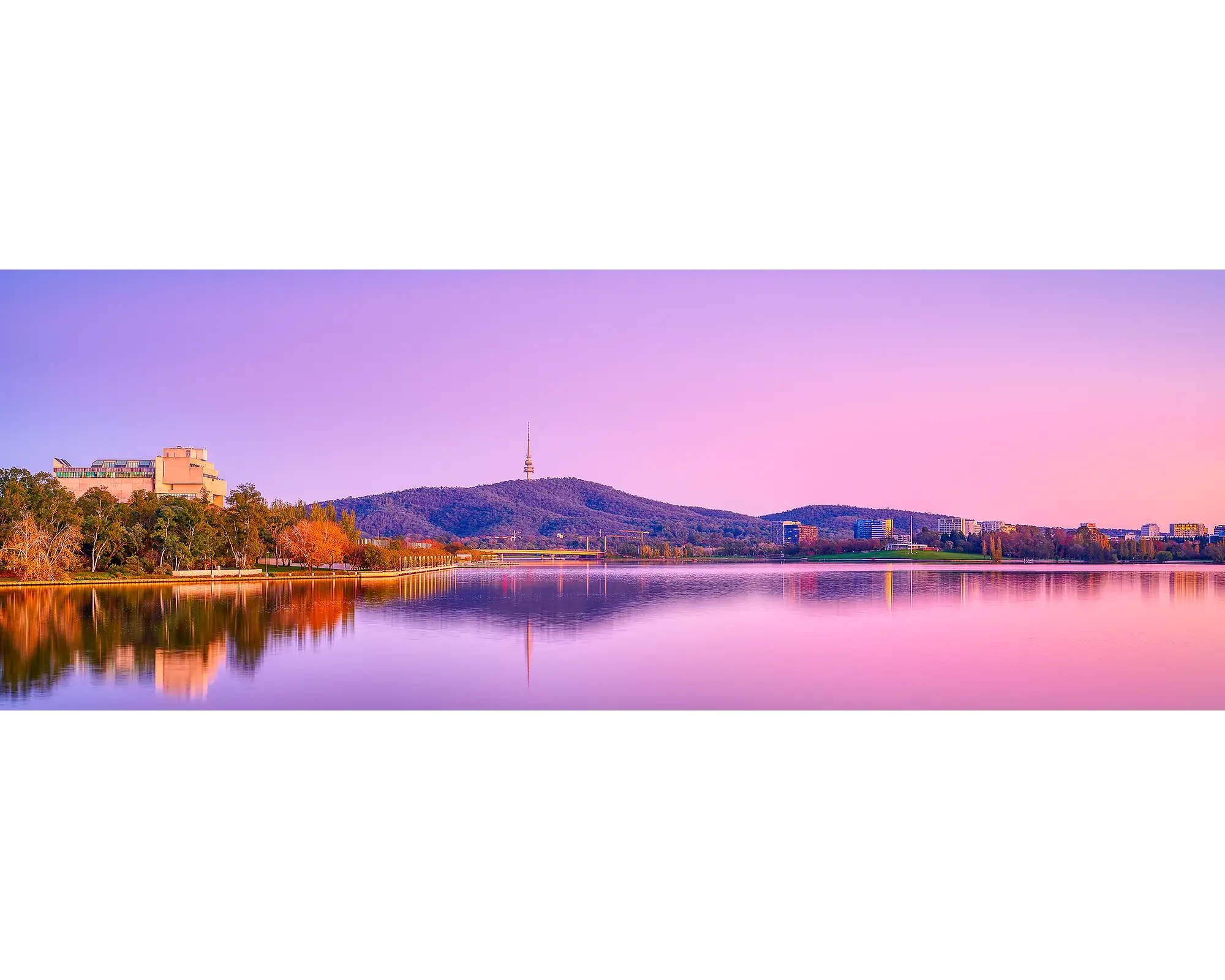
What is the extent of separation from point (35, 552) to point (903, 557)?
4778 cm

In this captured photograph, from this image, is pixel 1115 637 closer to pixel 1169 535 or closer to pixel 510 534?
pixel 1169 535

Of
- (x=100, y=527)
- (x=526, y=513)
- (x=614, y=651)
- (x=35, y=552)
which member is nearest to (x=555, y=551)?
(x=526, y=513)

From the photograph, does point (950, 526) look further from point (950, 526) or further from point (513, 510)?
point (513, 510)

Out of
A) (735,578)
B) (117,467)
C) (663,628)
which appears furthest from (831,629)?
(117,467)

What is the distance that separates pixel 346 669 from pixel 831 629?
732 centimetres

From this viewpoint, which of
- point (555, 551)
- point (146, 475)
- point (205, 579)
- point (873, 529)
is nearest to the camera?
point (205, 579)

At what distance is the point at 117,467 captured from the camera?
46.4 m

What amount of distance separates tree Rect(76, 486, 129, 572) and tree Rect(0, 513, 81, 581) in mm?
1770

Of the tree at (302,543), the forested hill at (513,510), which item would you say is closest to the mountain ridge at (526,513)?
the forested hill at (513,510)

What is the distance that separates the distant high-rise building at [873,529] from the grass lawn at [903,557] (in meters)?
2.04

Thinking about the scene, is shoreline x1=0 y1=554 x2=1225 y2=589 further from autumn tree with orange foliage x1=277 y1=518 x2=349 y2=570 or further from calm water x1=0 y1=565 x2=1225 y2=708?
calm water x1=0 y1=565 x2=1225 y2=708

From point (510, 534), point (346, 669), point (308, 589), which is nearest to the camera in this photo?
point (346, 669)

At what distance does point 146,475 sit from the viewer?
1818 inches

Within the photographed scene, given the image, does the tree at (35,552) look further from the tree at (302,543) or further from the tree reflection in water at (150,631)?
the tree at (302,543)
